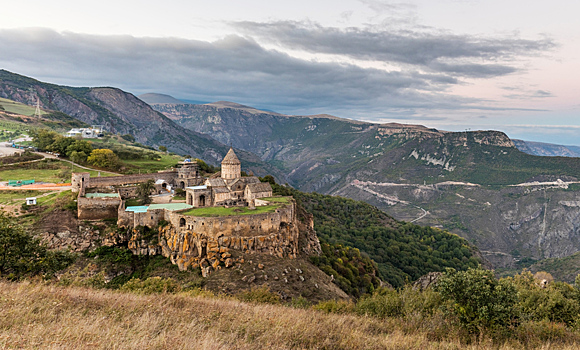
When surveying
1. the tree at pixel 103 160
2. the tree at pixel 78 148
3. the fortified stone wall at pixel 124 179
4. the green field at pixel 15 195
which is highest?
the tree at pixel 78 148

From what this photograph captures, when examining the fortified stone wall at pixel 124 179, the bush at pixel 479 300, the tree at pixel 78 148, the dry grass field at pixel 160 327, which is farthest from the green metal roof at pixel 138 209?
the bush at pixel 479 300

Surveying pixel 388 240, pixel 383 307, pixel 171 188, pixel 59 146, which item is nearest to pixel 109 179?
pixel 171 188

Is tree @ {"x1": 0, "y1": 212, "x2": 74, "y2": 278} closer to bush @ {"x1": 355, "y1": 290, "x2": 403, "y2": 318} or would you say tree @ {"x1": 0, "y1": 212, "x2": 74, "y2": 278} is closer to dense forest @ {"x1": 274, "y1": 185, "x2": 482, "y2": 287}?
bush @ {"x1": 355, "y1": 290, "x2": 403, "y2": 318}

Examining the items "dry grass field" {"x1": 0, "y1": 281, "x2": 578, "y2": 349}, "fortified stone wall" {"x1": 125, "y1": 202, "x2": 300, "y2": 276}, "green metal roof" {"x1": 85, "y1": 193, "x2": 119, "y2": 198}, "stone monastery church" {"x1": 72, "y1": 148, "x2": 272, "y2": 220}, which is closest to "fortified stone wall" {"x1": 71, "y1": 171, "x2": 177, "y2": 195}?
"stone monastery church" {"x1": 72, "y1": 148, "x2": 272, "y2": 220}

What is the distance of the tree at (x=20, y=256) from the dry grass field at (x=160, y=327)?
5.55 metres

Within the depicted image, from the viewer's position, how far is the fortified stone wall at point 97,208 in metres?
31.3

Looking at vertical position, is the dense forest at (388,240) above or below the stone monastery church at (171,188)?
below

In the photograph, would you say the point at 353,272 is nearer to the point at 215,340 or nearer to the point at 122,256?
the point at 122,256

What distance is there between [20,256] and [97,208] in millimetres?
17839

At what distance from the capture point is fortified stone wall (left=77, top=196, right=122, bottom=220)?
31.3 meters

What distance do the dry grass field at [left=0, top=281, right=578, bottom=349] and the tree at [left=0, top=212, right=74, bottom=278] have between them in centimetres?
555

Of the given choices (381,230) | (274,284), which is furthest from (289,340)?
(381,230)

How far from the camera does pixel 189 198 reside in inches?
1453

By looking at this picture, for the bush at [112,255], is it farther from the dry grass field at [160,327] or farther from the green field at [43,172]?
the dry grass field at [160,327]
